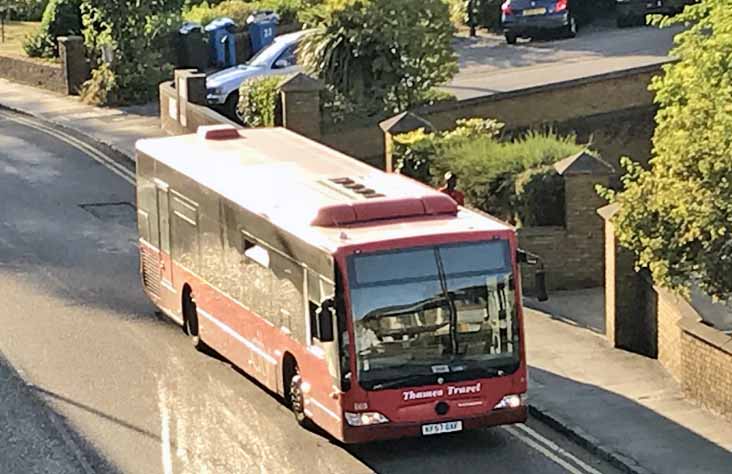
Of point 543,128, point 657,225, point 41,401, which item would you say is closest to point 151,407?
point 41,401

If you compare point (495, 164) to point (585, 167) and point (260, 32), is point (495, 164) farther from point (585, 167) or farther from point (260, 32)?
point (260, 32)

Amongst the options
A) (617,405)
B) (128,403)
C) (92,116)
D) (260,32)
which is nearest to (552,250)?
(617,405)

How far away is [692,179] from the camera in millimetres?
17812

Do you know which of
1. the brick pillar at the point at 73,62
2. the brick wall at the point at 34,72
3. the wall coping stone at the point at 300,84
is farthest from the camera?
the brick wall at the point at 34,72

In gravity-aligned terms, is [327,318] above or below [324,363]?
above

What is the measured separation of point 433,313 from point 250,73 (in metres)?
20.2

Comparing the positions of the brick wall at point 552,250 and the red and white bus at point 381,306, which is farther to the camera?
the brick wall at point 552,250

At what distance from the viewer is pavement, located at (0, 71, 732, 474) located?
682 inches

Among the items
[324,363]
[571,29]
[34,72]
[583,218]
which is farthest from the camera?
[571,29]

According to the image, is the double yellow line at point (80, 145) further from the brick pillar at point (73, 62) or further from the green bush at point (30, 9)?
the green bush at point (30, 9)

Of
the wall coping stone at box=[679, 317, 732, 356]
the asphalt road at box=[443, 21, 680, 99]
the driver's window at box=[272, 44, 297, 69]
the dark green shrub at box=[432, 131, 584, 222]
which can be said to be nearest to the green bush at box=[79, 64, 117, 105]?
the driver's window at box=[272, 44, 297, 69]

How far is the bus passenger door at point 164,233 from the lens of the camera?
22.6m

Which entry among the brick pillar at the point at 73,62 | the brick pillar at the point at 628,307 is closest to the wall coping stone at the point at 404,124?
the brick pillar at the point at 628,307

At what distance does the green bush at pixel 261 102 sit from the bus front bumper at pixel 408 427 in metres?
15.8
